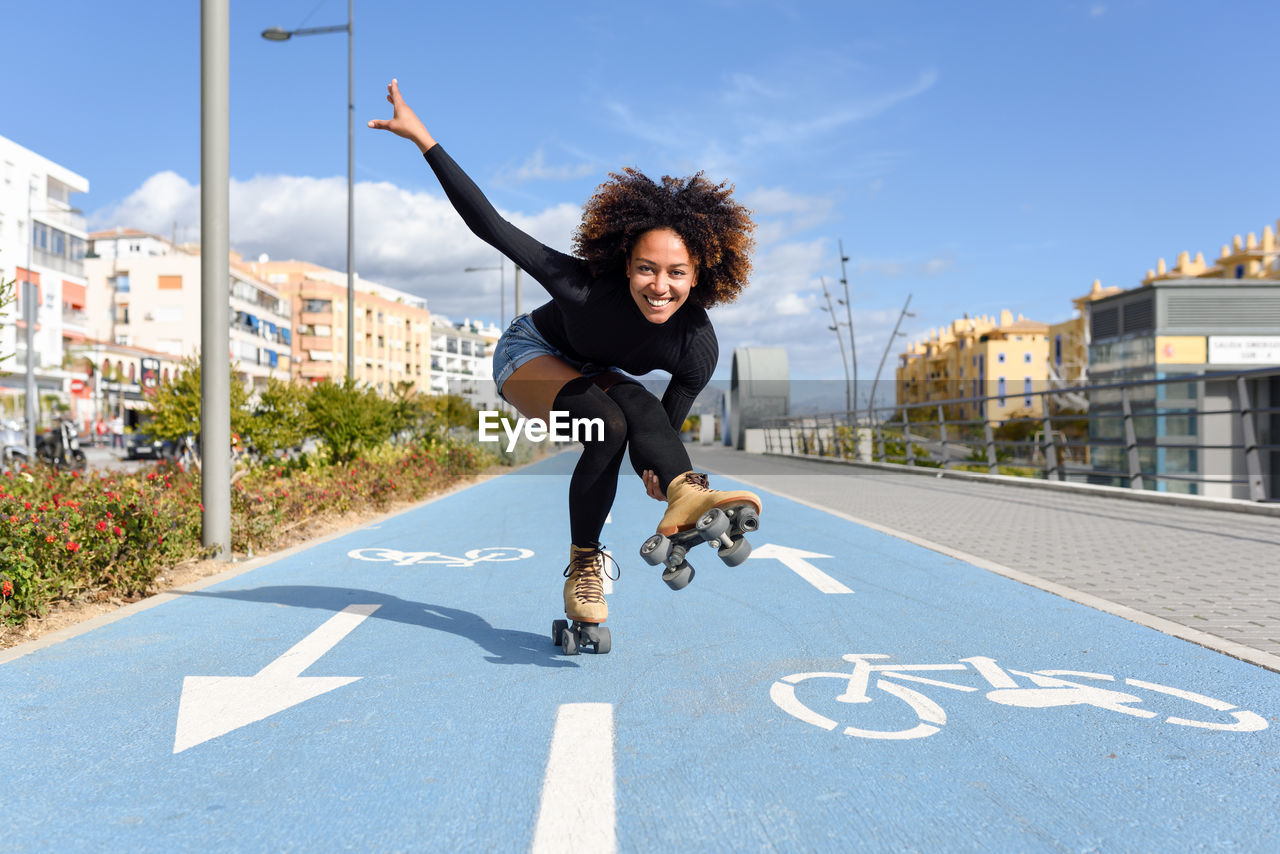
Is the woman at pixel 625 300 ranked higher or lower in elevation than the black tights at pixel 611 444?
higher

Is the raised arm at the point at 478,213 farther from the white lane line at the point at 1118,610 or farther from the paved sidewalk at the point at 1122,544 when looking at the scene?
the paved sidewalk at the point at 1122,544

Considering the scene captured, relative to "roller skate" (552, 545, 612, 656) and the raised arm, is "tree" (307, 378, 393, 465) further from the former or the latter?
the raised arm

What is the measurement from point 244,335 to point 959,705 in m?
91.6

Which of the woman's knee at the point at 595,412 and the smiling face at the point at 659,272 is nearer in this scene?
the smiling face at the point at 659,272

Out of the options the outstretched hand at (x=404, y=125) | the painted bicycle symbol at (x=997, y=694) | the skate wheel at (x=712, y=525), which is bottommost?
the painted bicycle symbol at (x=997, y=694)

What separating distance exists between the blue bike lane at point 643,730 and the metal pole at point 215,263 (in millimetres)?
1828

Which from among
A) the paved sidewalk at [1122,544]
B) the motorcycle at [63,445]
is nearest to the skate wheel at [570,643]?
the paved sidewalk at [1122,544]

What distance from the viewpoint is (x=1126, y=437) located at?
1366cm

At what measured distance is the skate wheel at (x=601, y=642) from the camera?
4.26 m

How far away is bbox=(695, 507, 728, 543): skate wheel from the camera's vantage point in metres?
3.24

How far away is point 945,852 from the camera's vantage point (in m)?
2.24

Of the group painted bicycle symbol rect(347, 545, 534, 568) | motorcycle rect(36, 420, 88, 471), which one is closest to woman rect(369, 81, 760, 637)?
painted bicycle symbol rect(347, 545, 534, 568)

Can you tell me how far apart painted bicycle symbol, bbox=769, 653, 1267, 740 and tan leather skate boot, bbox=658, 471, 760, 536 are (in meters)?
0.73

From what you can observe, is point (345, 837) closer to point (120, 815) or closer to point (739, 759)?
point (120, 815)
